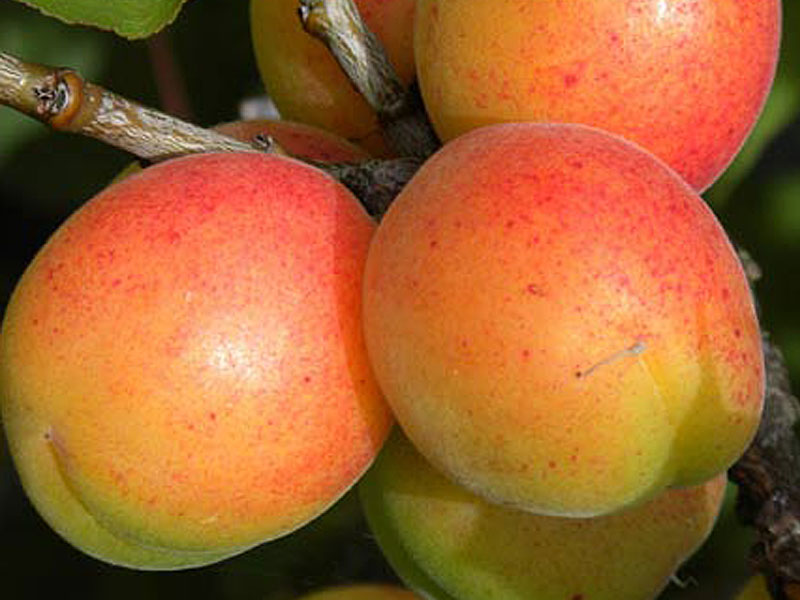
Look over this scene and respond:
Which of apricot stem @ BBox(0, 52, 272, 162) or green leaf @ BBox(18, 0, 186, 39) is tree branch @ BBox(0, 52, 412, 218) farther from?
green leaf @ BBox(18, 0, 186, 39)

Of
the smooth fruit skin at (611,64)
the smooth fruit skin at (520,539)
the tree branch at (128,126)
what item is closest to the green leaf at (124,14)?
the tree branch at (128,126)

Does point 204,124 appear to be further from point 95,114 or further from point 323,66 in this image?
point 95,114

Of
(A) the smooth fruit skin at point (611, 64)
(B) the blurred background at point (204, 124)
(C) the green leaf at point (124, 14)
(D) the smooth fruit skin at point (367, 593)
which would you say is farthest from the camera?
(B) the blurred background at point (204, 124)

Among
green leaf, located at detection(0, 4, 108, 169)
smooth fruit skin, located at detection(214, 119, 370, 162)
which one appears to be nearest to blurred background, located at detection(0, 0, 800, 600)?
green leaf, located at detection(0, 4, 108, 169)

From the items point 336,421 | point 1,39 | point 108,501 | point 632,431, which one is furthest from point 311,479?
point 1,39

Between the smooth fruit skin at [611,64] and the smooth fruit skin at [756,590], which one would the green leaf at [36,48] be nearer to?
the smooth fruit skin at [611,64]

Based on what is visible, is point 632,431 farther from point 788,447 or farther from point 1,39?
point 1,39

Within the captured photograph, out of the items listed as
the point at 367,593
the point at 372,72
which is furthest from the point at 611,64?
the point at 367,593
